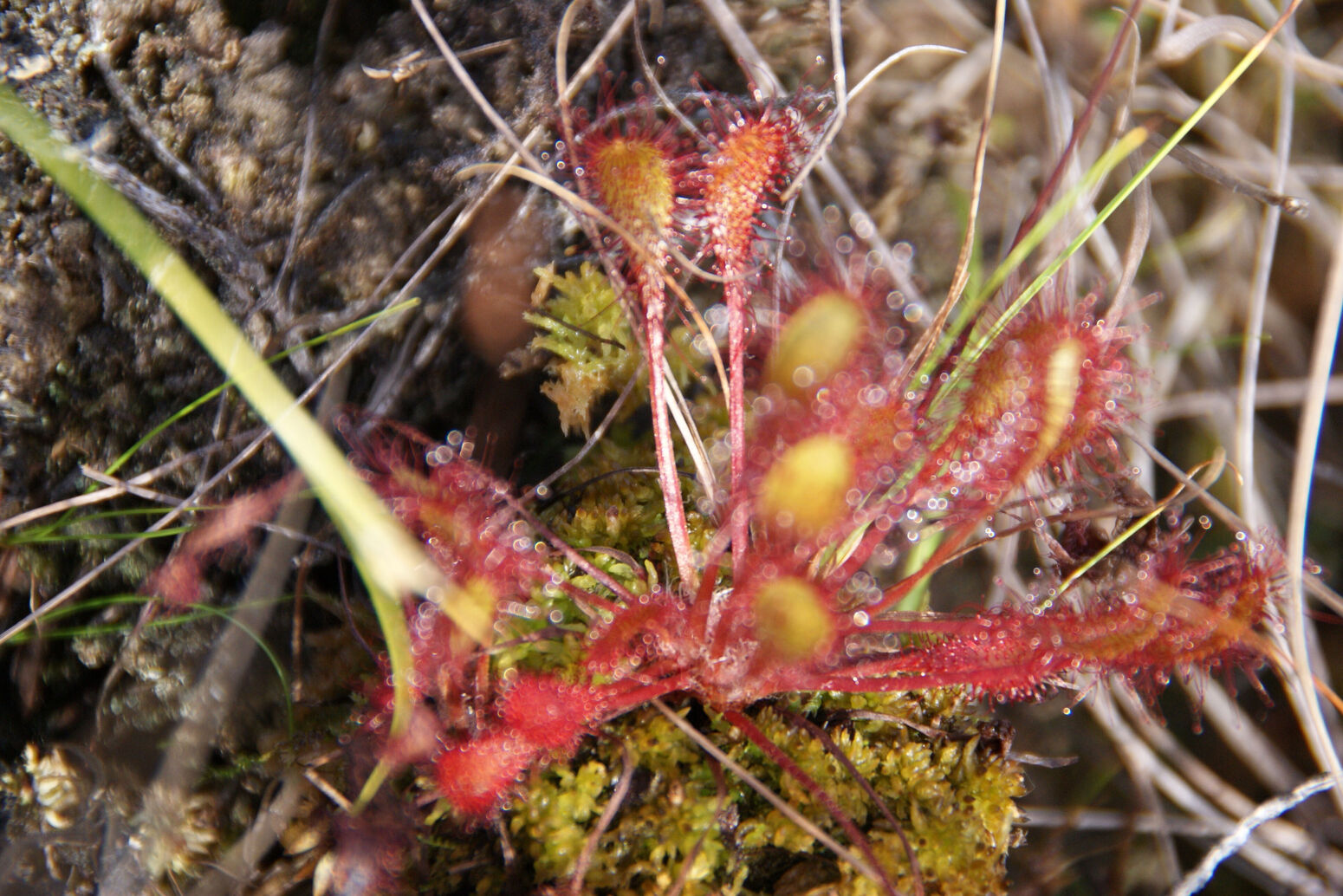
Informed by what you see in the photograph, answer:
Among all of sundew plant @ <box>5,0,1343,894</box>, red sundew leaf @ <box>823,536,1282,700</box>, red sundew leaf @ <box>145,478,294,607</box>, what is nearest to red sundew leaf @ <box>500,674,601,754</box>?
sundew plant @ <box>5,0,1343,894</box>

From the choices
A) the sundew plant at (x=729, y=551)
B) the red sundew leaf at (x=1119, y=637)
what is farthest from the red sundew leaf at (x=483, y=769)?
the red sundew leaf at (x=1119, y=637)

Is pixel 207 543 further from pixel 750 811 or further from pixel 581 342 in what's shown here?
pixel 750 811

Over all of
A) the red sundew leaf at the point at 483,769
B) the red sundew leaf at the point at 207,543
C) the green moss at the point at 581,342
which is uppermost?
the red sundew leaf at the point at 207,543

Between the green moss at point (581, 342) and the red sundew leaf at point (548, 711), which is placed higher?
the green moss at point (581, 342)

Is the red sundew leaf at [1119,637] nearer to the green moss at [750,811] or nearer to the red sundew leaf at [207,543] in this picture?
the green moss at [750,811]

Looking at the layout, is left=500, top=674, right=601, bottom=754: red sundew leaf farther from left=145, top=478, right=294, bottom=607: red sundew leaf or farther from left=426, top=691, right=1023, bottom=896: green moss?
left=145, top=478, right=294, bottom=607: red sundew leaf

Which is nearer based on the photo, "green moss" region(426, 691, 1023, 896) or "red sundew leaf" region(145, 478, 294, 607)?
"green moss" region(426, 691, 1023, 896)

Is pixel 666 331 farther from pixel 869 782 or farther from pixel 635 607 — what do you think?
pixel 869 782

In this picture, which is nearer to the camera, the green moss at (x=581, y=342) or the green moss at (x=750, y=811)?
the green moss at (x=750, y=811)

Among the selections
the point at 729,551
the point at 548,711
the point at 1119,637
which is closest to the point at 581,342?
the point at 729,551
